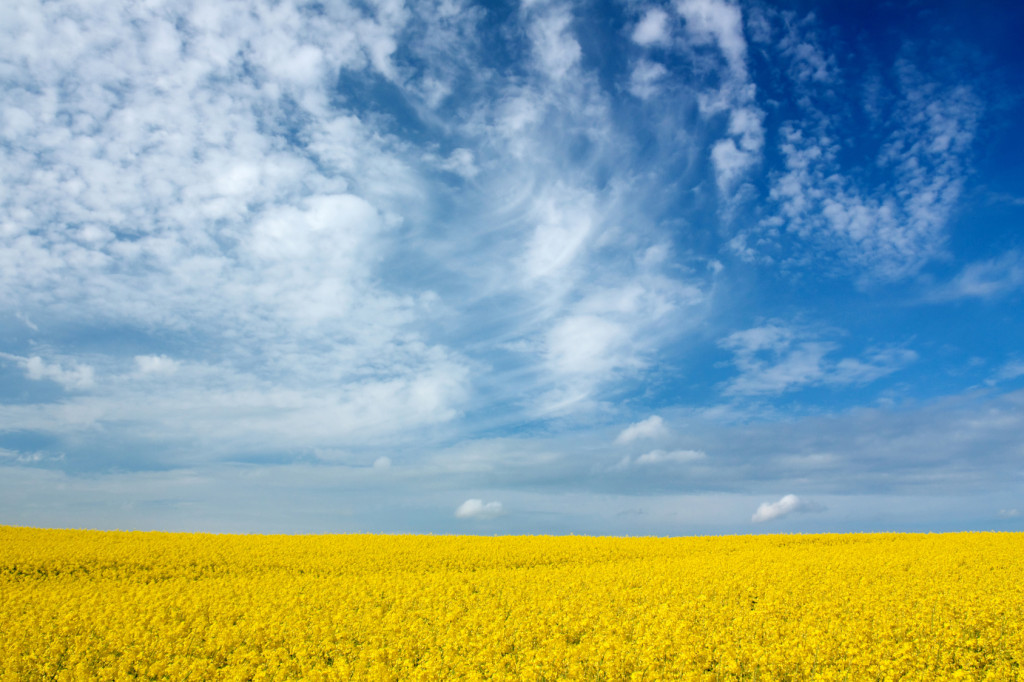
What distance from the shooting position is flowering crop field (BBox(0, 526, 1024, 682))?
1087cm

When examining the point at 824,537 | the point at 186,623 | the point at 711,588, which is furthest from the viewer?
the point at 824,537

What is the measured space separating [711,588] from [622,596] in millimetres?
3124

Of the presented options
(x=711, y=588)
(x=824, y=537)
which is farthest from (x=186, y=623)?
(x=824, y=537)

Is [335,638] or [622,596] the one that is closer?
[335,638]

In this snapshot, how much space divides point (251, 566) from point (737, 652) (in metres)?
20.1

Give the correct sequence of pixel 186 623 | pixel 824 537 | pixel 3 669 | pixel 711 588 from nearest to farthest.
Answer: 1. pixel 3 669
2. pixel 186 623
3. pixel 711 588
4. pixel 824 537

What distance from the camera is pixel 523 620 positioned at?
1341 centimetres

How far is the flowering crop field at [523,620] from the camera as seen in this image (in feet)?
35.7

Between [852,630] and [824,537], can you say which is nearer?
→ [852,630]

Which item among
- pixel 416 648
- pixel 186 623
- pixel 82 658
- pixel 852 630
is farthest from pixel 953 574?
pixel 82 658

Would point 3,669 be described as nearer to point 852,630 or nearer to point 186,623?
point 186,623

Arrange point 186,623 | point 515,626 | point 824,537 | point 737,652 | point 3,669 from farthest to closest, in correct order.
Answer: point 824,537
point 186,623
point 515,626
point 3,669
point 737,652

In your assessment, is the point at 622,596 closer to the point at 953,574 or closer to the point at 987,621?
the point at 987,621

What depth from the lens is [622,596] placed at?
52.6 ft
